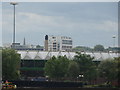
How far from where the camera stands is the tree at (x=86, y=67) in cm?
2670

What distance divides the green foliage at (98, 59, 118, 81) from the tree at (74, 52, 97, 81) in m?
0.61

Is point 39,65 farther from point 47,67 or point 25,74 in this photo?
point 47,67

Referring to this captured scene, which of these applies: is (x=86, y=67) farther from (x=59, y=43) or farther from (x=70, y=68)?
(x=59, y=43)

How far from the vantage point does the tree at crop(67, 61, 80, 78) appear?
2697cm

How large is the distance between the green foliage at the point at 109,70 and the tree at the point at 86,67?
615 mm

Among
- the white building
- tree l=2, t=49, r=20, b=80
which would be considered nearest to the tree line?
tree l=2, t=49, r=20, b=80

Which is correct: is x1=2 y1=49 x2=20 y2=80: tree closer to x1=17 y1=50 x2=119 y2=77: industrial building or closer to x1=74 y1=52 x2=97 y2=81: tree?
x1=74 y1=52 x2=97 y2=81: tree

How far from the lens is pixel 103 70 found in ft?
87.0

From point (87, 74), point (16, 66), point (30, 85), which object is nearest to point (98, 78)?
point (87, 74)

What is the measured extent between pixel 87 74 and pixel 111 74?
2.55 m

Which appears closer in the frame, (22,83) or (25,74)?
(22,83)

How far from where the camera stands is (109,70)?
995 inches

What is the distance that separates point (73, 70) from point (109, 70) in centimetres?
319

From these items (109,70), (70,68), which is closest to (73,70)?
(70,68)
